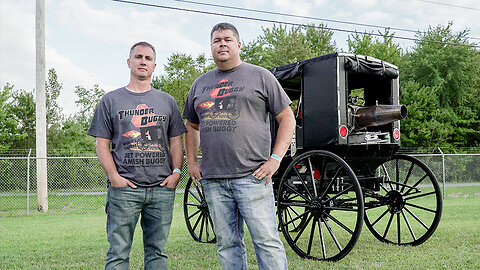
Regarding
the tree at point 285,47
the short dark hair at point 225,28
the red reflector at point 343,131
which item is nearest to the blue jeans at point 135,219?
the short dark hair at point 225,28

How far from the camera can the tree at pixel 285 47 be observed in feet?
73.5

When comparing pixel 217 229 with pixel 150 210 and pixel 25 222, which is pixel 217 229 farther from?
pixel 25 222

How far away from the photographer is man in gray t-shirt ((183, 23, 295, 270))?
2900 mm

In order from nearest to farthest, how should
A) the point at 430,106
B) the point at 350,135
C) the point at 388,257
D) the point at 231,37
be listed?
the point at 231,37, the point at 388,257, the point at 350,135, the point at 430,106

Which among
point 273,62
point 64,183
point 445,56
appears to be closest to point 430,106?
point 445,56

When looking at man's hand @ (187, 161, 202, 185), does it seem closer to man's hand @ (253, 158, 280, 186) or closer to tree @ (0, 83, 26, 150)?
man's hand @ (253, 158, 280, 186)

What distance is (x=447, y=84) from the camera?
2555 centimetres

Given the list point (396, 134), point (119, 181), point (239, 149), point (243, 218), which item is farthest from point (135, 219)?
point (396, 134)

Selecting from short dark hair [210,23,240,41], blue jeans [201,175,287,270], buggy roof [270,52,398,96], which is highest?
buggy roof [270,52,398,96]

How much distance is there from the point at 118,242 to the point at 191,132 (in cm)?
102

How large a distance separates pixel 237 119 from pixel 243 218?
2.38 ft

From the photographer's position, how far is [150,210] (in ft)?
10.5

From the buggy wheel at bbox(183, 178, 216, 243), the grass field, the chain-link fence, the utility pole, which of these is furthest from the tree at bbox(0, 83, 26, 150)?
the buggy wheel at bbox(183, 178, 216, 243)

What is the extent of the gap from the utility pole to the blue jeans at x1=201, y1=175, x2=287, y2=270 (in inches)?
378
